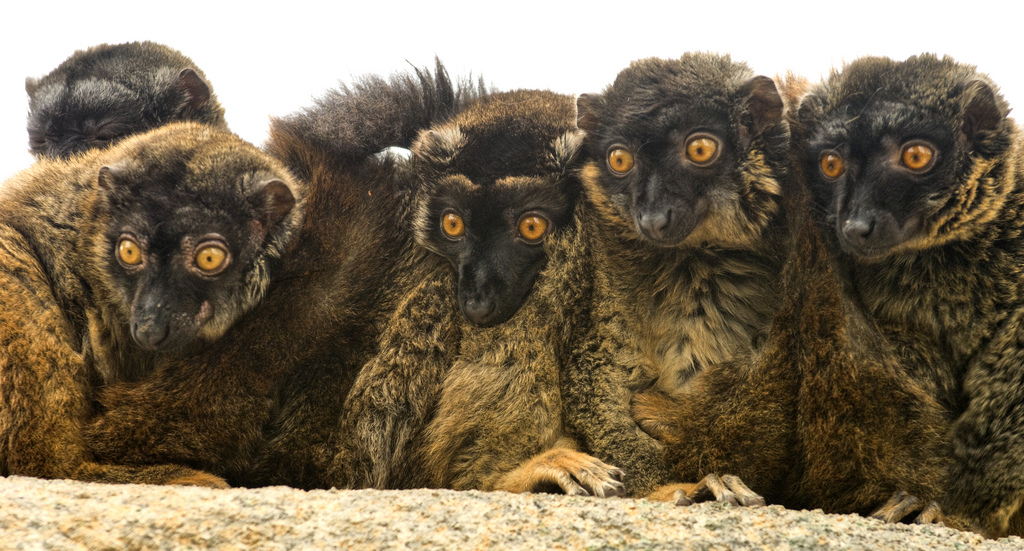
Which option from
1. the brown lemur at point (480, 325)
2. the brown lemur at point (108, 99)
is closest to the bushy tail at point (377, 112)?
the brown lemur at point (480, 325)

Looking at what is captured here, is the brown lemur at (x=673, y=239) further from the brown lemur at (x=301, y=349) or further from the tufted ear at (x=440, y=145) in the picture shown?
the brown lemur at (x=301, y=349)

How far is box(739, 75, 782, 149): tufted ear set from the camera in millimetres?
3414

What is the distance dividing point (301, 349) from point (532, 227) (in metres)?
1.17

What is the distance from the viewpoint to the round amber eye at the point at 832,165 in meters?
3.24

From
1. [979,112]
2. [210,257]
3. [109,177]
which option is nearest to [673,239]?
[979,112]

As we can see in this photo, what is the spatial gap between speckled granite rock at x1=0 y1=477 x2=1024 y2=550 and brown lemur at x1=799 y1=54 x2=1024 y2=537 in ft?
1.96

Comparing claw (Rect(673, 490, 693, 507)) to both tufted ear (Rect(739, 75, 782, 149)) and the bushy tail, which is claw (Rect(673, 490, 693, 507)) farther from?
the bushy tail

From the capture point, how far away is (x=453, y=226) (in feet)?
11.8

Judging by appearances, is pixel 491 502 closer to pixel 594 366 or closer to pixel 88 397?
pixel 594 366

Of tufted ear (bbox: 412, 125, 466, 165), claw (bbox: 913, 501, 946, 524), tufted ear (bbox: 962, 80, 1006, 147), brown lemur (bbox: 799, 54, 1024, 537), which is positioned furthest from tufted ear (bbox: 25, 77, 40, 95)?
claw (bbox: 913, 501, 946, 524)

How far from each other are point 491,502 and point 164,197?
6.27 ft

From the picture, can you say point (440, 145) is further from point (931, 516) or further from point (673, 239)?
point (931, 516)

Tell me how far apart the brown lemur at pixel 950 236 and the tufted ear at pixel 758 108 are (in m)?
0.23

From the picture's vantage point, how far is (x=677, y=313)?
11.5ft
